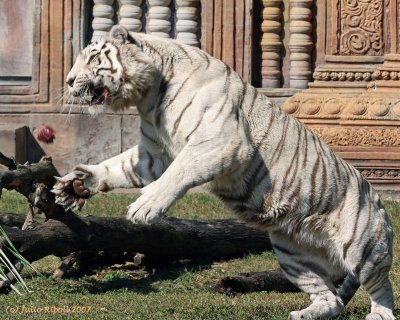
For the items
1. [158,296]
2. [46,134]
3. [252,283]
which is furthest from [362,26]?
[158,296]

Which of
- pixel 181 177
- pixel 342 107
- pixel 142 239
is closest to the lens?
pixel 181 177

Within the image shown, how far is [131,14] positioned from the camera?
15023mm

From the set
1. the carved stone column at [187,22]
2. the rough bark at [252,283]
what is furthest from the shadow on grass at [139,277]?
the carved stone column at [187,22]

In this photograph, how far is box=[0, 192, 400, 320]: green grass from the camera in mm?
8320

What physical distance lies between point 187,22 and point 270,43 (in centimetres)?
91

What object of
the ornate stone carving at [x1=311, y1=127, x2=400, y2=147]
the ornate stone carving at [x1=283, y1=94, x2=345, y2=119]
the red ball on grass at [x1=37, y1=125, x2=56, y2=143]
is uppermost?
the ornate stone carving at [x1=283, y1=94, x2=345, y2=119]

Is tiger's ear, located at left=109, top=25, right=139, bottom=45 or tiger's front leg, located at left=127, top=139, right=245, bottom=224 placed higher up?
tiger's ear, located at left=109, top=25, right=139, bottom=45

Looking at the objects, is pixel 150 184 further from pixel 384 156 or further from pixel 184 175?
pixel 384 156

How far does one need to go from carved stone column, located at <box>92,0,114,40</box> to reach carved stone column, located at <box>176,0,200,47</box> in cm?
74

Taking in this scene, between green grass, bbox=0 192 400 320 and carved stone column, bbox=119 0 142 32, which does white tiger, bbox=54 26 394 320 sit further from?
carved stone column, bbox=119 0 142 32

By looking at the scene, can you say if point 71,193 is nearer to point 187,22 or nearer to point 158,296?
point 158,296

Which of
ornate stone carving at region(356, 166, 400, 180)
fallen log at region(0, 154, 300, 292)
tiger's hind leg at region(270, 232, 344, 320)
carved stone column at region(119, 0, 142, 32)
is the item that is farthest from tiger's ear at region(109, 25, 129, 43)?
carved stone column at region(119, 0, 142, 32)

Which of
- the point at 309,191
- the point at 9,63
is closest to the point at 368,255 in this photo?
the point at 309,191

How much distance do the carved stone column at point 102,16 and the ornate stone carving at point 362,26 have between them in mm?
2494
